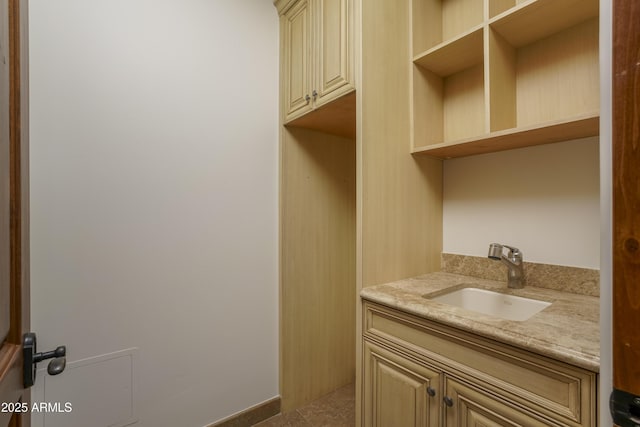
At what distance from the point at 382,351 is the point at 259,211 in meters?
0.99


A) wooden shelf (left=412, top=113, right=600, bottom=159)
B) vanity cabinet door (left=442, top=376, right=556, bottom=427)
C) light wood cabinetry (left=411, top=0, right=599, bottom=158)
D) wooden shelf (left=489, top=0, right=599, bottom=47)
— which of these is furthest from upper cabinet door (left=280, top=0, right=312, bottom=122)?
vanity cabinet door (left=442, top=376, right=556, bottom=427)

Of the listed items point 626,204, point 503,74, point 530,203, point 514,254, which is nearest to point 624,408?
point 626,204

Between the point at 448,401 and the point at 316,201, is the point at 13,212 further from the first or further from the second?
the point at 316,201

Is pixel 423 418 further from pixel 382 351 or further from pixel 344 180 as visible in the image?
pixel 344 180

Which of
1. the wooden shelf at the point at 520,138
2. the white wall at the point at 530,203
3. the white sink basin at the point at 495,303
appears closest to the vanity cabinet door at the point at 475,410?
the white sink basin at the point at 495,303

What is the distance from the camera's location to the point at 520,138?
45.4 inches

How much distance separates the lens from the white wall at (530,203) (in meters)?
1.15

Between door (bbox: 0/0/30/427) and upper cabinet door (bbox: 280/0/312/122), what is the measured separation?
1.10 metres

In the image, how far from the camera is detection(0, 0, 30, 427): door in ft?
1.69

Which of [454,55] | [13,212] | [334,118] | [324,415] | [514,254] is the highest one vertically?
[454,55]

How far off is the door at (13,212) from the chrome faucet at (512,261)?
1.50m

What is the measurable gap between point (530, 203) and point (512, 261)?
Result: 286 mm

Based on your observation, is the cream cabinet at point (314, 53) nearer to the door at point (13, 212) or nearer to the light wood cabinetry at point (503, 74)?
the light wood cabinetry at point (503, 74)

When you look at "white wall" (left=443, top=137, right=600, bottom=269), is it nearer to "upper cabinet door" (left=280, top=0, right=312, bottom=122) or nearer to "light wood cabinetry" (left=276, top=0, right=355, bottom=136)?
"light wood cabinetry" (left=276, top=0, right=355, bottom=136)
